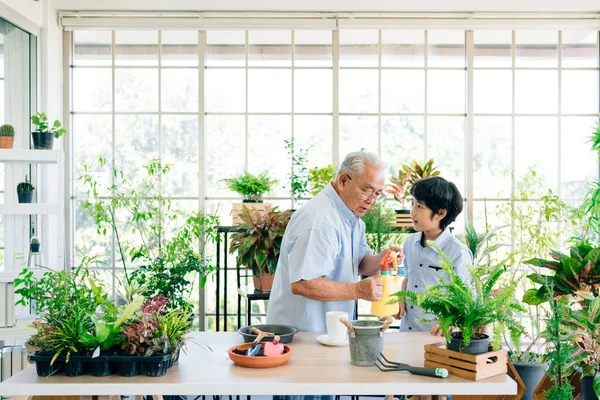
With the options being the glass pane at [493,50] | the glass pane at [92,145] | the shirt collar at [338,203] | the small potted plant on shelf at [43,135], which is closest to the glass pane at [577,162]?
the glass pane at [493,50]

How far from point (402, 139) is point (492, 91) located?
841mm

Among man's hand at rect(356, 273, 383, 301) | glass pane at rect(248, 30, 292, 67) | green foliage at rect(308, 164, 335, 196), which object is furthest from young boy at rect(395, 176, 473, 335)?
glass pane at rect(248, 30, 292, 67)

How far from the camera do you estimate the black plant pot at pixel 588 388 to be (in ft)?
8.09

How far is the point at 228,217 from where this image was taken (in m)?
4.78

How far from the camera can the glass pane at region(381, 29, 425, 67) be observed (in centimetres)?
477

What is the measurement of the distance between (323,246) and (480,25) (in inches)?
118

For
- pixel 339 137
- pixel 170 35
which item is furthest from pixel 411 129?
pixel 170 35

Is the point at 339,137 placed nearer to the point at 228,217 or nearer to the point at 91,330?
the point at 228,217

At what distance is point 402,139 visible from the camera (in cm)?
480

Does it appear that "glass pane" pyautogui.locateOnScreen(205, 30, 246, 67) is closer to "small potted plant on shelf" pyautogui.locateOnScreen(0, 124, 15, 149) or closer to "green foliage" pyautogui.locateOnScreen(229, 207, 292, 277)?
"green foliage" pyautogui.locateOnScreen(229, 207, 292, 277)

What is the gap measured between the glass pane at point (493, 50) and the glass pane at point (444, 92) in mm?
192

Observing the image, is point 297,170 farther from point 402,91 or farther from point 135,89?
Answer: point 135,89

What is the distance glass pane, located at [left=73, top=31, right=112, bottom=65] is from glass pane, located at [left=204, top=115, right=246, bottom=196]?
0.96m

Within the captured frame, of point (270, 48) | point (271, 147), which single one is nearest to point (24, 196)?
point (271, 147)
